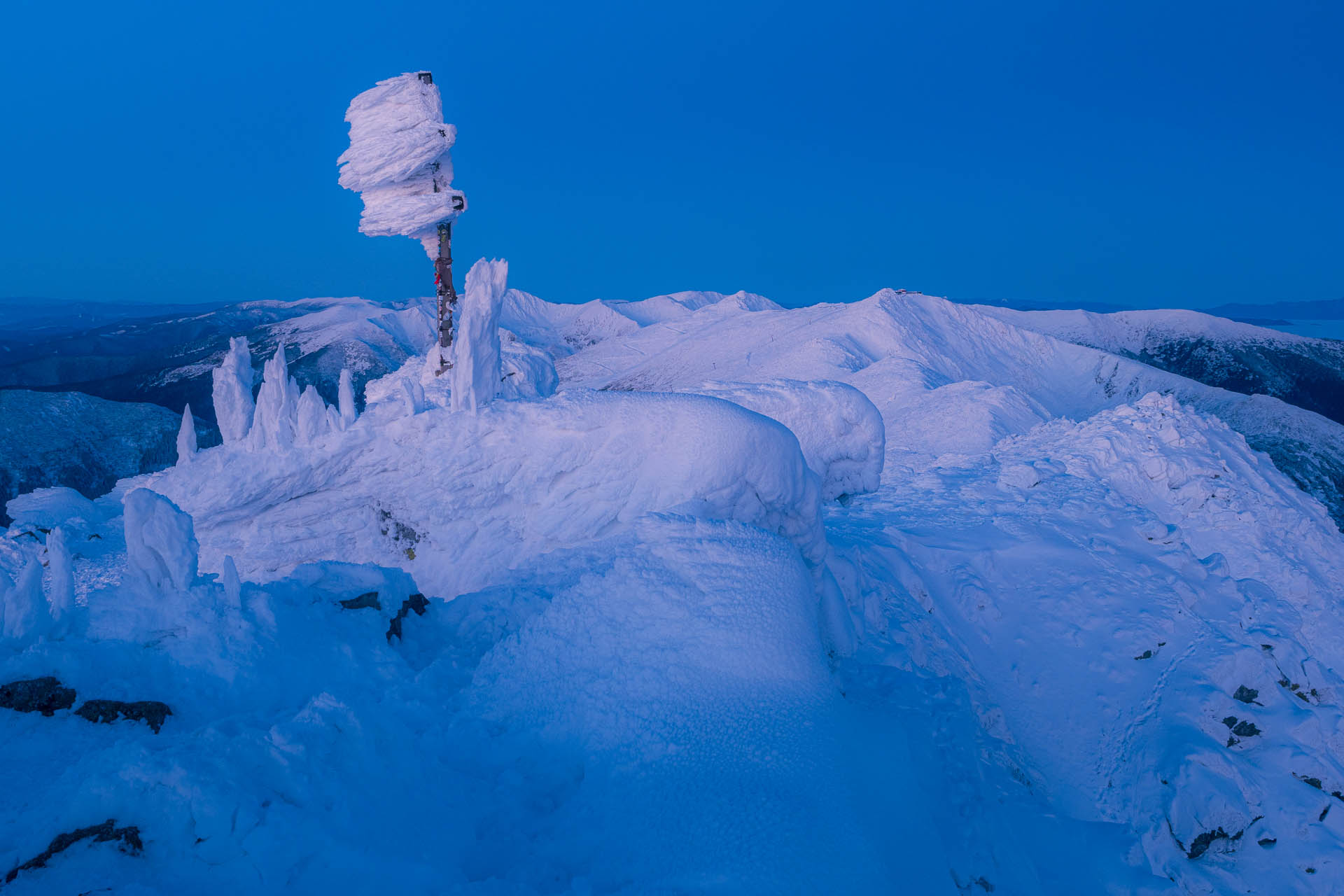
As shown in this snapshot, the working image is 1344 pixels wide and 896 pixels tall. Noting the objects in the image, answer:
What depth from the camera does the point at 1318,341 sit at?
43.2 meters

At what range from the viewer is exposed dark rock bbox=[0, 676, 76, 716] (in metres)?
3.34

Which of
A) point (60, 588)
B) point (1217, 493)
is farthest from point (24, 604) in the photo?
point (1217, 493)

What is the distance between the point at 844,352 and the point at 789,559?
24552 millimetres

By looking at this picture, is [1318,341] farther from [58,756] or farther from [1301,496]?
[58,756]

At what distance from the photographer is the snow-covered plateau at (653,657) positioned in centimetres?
330

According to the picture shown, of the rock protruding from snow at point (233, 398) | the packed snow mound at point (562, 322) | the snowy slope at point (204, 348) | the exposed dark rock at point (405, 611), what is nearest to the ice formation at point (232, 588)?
the exposed dark rock at point (405, 611)

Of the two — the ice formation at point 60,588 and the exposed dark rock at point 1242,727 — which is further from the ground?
the ice formation at point 60,588

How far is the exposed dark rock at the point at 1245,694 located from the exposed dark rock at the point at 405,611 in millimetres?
8459

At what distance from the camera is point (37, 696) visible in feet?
11.1

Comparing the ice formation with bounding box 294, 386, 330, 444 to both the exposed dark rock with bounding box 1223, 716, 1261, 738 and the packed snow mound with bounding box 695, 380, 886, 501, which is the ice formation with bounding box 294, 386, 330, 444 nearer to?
the packed snow mound with bounding box 695, 380, 886, 501

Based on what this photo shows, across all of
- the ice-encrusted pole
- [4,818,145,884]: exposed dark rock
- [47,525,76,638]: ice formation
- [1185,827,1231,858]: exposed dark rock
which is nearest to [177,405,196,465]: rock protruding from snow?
the ice-encrusted pole

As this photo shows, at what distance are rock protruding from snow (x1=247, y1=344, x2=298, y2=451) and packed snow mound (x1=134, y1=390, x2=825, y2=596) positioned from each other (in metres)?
0.16

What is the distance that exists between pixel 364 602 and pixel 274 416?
3435mm

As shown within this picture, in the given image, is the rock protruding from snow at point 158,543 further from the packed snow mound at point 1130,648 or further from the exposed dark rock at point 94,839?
the packed snow mound at point 1130,648
